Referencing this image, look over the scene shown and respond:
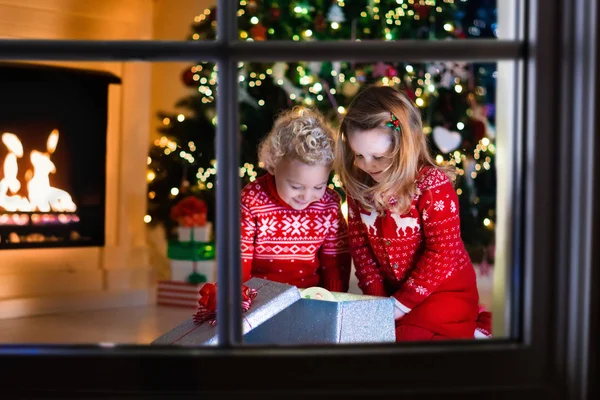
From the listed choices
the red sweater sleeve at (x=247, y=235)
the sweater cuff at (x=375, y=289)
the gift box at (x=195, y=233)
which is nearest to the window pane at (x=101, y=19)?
the gift box at (x=195, y=233)

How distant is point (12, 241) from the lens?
441 centimetres

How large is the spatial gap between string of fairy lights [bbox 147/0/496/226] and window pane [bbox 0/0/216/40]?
1.15 feet

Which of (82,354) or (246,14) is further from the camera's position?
(246,14)

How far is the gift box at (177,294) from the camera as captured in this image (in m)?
4.45

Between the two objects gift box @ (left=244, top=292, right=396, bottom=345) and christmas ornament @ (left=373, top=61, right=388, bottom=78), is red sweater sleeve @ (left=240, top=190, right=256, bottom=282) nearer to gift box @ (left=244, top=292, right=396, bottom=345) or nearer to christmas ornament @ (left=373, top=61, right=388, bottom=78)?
gift box @ (left=244, top=292, right=396, bottom=345)

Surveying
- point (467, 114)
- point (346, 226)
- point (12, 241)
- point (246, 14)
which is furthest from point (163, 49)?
point (12, 241)

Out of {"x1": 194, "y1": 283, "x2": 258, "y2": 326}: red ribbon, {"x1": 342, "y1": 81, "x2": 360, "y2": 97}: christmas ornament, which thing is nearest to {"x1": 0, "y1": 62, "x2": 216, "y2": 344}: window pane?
{"x1": 342, "y1": 81, "x2": 360, "y2": 97}: christmas ornament

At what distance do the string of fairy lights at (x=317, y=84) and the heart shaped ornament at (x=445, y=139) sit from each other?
0.14 feet

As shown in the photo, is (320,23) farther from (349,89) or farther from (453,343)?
(453,343)

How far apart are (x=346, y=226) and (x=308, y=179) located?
8.6 inches

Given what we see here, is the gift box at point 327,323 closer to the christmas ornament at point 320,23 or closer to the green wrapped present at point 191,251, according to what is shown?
the christmas ornament at point 320,23

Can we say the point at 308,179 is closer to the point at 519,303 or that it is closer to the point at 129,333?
the point at 519,303

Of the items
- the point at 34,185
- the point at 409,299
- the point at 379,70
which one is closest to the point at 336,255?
the point at 409,299

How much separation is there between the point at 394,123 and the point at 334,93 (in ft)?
6.75
